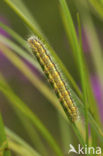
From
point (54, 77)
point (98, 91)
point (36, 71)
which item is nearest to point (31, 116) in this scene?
point (54, 77)

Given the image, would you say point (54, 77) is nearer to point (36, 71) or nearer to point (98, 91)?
point (98, 91)

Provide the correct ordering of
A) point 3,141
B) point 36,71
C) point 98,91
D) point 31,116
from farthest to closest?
point 36,71
point 98,91
point 31,116
point 3,141

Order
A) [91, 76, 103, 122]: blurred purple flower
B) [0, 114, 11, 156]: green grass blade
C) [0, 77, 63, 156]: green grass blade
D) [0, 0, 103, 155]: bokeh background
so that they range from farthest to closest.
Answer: [0, 0, 103, 155]: bokeh background, [91, 76, 103, 122]: blurred purple flower, [0, 77, 63, 156]: green grass blade, [0, 114, 11, 156]: green grass blade

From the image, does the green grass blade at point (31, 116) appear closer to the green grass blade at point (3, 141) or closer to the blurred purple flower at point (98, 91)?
the green grass blade at point (3, 141)

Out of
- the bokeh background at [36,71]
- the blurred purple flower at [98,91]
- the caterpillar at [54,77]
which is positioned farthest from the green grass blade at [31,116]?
the bokeh background at [36,71]

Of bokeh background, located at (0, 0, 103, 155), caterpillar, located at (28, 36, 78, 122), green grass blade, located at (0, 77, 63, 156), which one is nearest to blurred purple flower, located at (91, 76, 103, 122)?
→ bokeh background, located at (0, 0, 103, 155)

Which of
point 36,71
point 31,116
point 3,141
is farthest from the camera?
point 36,71

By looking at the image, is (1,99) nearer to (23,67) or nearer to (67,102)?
(23,67)

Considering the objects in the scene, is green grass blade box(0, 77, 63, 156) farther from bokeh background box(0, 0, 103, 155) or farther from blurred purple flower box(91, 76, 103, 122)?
bokeh background box(0, 0, 103, 155)

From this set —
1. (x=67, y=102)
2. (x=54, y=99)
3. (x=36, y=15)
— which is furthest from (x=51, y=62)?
(x=36, y=15)

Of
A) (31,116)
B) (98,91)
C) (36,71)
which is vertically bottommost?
(31,116)
